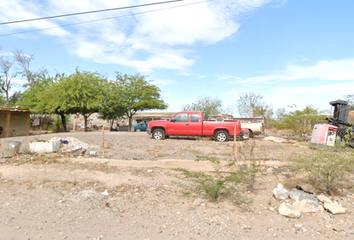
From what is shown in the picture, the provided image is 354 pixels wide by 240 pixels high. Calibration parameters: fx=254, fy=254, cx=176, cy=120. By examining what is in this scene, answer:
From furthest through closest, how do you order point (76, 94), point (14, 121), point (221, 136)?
point (76, 94)
point (14, 121)
point (221, 136)

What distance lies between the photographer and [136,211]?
455 centimetres

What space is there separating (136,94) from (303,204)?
87.8 ft

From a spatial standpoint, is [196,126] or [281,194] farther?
[196,126]

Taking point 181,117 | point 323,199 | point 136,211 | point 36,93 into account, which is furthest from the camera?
point 36,93

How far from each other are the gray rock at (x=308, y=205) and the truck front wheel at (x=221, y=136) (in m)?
9.60

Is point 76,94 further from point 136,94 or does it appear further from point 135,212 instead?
point 135,212

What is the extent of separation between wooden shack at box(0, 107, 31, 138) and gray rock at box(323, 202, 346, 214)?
2097 cm

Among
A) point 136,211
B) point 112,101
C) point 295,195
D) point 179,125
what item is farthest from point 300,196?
point 112,101

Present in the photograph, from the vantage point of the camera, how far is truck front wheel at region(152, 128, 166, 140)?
14.5m

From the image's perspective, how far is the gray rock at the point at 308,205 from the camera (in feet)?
14.3

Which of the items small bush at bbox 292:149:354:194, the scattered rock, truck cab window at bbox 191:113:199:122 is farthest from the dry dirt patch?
truck cab window at bbox 191:113:199:122

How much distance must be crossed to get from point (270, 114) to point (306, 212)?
3243cm

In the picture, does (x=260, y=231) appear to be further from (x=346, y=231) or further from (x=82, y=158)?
(x=82, y=158)

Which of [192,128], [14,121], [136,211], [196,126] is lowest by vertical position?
[14,121]
